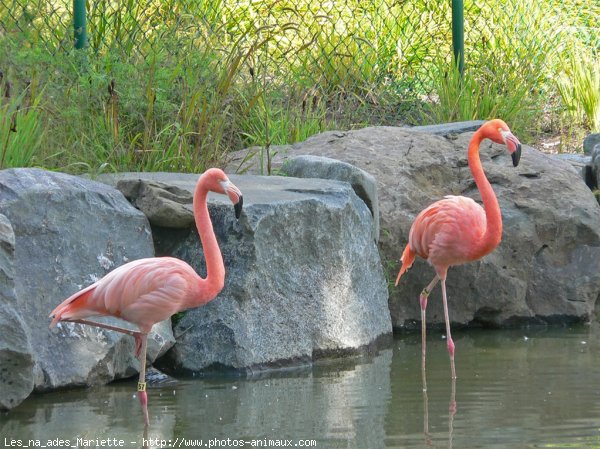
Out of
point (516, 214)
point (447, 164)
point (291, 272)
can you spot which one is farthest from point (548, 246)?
point (291, 272)

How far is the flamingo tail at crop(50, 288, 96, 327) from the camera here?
4285mm

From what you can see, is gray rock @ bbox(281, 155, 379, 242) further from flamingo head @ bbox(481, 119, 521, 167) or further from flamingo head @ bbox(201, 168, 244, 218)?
flamingo head @ bbox(201, 168, 244, 218)

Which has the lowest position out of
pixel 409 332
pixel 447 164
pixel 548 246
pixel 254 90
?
pixel 409 332

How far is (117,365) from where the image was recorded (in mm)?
4910

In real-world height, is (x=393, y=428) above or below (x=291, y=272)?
below

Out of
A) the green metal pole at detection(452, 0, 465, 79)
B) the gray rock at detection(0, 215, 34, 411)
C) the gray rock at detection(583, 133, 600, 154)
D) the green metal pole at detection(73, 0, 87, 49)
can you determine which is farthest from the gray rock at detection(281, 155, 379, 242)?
the gray rock at detection(583, 133, 600, 154)

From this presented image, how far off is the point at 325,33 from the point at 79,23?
2.39 m

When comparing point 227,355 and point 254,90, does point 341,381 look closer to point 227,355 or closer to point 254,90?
point 227,355

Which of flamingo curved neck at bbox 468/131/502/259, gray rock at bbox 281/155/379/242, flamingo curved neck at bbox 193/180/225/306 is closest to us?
flamingo curved neck at bbox 193/180/225/306

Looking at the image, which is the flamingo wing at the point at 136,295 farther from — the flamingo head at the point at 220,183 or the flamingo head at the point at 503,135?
the flamingo head at the point at 503,135

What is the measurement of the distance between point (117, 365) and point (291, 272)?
102 centimetres

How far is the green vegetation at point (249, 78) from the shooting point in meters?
6.21

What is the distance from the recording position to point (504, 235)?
6.30 m

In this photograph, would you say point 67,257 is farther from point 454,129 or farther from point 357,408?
point 454,129
